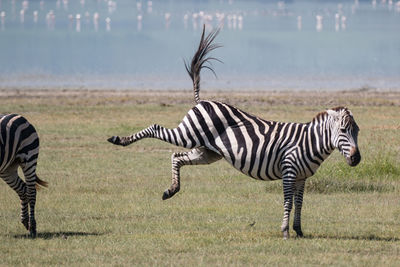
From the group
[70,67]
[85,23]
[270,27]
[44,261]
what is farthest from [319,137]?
[85,23]

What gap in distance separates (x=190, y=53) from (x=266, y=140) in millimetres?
90440

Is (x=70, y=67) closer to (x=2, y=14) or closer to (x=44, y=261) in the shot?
(x=44, y=261)

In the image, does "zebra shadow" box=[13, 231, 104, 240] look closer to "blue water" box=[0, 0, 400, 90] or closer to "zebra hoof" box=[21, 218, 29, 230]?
"zebra hoof" box=[21, 218, 29, 230]

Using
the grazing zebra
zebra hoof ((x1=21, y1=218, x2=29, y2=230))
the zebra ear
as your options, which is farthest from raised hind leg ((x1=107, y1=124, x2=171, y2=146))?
the zebra ear

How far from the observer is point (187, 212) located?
13.7 meters

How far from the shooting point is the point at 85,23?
187 metres

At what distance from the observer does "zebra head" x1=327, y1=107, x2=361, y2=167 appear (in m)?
10.9

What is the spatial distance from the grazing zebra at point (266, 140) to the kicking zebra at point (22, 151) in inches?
Result: 44.6

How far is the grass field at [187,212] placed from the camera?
421 inches

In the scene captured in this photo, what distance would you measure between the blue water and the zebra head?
43.1 m

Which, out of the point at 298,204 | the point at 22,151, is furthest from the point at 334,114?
the point at 22,151

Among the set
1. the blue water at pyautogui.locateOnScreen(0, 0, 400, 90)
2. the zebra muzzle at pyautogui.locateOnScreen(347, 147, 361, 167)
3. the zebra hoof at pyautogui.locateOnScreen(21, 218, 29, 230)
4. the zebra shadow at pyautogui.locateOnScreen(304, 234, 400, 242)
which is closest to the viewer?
the zebra muzzle at pyautogui.locateOnScreen(347, 147, 361, 167)

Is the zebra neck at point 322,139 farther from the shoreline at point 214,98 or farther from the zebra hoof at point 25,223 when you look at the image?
the shoreline at point 214,98

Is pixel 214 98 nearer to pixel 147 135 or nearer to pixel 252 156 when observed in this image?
pixel 147 135
